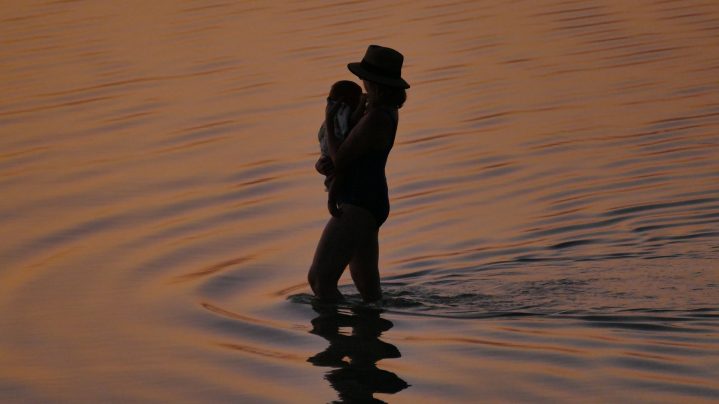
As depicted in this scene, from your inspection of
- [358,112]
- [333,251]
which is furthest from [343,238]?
[358,112]

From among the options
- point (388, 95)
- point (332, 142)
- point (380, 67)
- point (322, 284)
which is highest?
point (380, 67)

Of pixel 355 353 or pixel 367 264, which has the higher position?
pixel 367 264

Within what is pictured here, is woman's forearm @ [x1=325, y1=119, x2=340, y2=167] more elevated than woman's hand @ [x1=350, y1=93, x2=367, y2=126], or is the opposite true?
woman's hand @ [x1=350, y1=93, x2=367, y2=126]

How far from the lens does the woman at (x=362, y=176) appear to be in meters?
8.18

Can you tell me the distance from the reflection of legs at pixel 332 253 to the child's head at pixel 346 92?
68 centimetres

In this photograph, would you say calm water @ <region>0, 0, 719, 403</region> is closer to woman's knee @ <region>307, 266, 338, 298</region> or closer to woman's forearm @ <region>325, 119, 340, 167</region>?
woman's knee @ <region>307, 266, 338, 298</region>

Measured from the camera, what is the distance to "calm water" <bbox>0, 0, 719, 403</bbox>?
25.3ft

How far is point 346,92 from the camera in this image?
8250 mm

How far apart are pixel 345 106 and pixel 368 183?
0.48 meters

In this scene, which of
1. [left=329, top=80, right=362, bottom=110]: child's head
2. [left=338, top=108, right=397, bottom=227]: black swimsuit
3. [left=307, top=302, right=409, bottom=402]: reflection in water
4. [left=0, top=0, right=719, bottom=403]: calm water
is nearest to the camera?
[left=307, top=302, right=409, bottom=402]: reflection in water

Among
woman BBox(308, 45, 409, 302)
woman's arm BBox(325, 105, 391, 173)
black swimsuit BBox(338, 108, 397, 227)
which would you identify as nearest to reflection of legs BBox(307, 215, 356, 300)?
woman BBox(308, 45, 409, 302)


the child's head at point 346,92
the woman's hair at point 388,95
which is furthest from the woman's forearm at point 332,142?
the woman's hair at point 388,95

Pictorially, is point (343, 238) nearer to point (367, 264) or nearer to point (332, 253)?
point (332, 253)

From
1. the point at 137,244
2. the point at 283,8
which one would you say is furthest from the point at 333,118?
the point at 283,8
